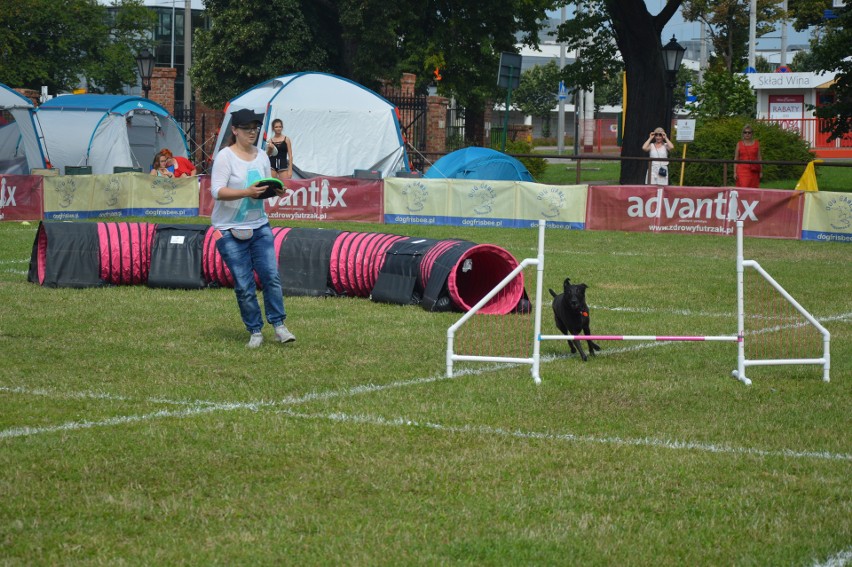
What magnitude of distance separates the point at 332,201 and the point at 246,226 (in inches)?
589

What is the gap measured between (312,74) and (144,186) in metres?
9.05

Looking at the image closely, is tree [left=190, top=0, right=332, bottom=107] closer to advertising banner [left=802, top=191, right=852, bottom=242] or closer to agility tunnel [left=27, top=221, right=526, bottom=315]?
advertising banner [left=802, top=191, right=852, bottom=242]

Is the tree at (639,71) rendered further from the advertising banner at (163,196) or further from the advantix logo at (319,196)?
the advertising banner at (163,196)

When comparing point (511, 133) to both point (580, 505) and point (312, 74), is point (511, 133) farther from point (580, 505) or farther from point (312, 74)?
point (580, 505)

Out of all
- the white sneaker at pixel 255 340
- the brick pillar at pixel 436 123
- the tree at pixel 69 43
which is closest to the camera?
the white sneaker at pixel 255 340

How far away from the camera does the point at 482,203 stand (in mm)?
24234

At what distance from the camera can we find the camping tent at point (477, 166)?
2827cm

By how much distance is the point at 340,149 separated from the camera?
32625mm

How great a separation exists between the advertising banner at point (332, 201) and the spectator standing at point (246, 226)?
14578 millimetres

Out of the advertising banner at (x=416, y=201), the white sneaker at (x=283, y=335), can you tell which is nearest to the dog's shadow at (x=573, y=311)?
the white sneaker at (x=283, y=335)

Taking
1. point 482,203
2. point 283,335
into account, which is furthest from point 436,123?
point 283,335

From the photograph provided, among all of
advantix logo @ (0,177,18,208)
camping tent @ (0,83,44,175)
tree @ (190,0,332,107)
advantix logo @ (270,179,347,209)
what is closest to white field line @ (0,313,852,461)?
advantix logo @ (270,179,347,209)

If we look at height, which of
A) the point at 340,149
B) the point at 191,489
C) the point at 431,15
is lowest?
the point at 191,489

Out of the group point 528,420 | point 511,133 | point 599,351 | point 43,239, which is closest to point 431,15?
point 511,133
